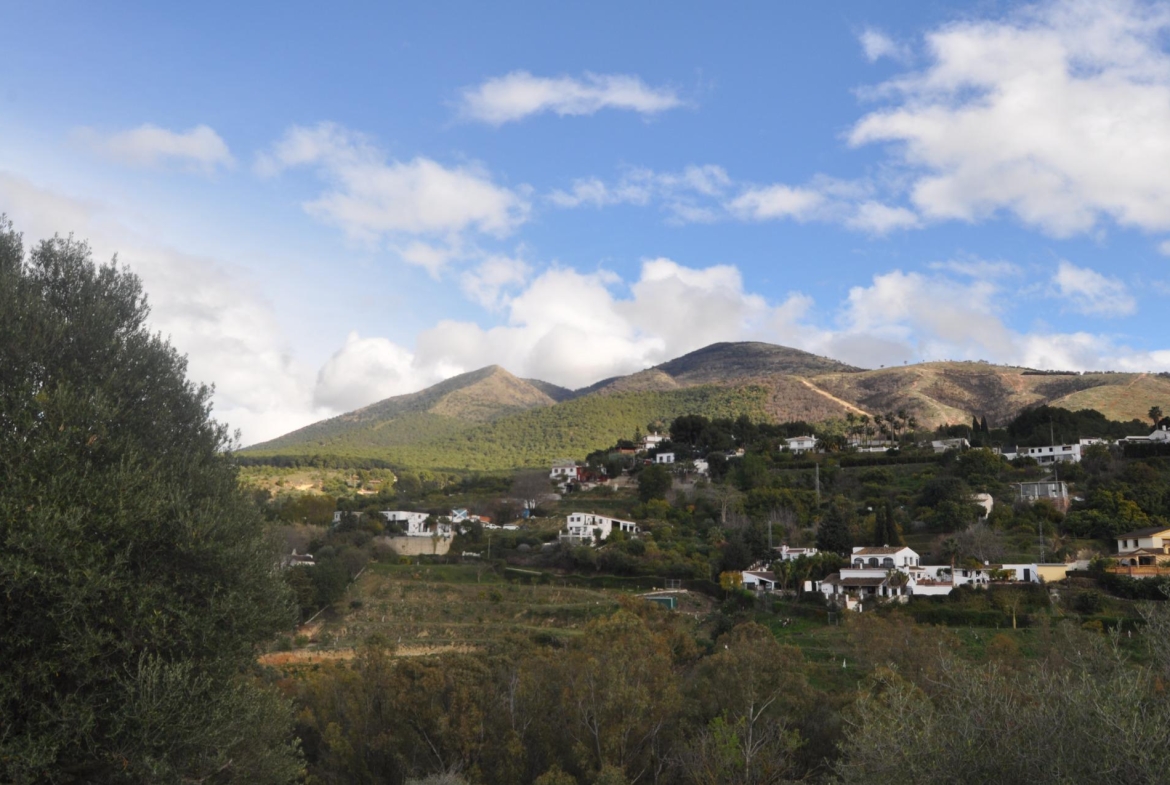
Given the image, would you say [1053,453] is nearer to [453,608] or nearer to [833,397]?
[453,608]

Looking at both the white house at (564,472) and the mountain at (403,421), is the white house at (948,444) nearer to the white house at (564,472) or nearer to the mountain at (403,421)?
the white house at (564,472)

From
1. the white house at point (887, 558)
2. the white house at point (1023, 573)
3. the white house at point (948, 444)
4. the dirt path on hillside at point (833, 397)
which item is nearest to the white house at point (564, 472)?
the white house at point (948, 444)

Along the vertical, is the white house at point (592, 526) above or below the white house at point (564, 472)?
below

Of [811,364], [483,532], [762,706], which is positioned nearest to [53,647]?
[762,706]

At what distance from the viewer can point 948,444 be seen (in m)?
78.2

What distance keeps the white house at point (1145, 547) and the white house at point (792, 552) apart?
16235mm

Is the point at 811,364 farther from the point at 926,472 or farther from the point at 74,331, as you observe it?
the point at 74,331

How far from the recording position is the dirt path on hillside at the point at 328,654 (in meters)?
39.3

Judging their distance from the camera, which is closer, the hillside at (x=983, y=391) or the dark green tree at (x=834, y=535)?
the dark green tree at (x=834, y=535)

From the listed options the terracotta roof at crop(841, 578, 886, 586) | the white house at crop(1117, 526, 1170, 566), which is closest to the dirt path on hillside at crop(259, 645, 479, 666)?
the terracotta roof at crop(841, 578, 886, 586)

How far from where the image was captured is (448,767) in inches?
880

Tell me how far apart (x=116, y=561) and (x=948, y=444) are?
258ft

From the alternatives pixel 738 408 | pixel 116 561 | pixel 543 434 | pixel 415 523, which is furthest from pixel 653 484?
pixel 543 434

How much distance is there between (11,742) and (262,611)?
11.6ft
